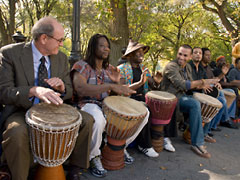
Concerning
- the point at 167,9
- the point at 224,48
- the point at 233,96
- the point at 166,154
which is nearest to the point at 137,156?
the point at 166,154

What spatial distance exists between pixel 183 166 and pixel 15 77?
2.60 metres

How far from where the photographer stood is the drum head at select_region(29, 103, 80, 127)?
2.06 metres

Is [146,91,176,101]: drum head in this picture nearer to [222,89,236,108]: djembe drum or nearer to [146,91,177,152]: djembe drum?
[146,91,177,152]: djembe drum

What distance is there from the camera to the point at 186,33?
23.2 metres

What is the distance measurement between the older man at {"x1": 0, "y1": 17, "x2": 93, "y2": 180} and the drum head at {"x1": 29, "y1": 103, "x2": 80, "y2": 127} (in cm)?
13

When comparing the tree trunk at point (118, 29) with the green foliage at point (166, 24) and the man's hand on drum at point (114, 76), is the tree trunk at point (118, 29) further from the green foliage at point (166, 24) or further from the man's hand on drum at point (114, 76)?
the green foliage at point (166, 24)

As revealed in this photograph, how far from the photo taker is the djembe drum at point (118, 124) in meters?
2.75

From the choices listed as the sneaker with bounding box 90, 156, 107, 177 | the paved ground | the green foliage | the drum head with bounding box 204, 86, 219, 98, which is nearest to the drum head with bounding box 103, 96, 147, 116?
the sneaker with bounding box 90, 156, 107, 177

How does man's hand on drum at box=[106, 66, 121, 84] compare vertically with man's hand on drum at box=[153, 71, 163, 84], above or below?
above

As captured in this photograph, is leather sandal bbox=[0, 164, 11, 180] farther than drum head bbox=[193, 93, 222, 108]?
No

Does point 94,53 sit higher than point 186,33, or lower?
lower

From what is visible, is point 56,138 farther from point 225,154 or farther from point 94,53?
point 225,154

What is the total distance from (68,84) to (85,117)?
21.0 inches

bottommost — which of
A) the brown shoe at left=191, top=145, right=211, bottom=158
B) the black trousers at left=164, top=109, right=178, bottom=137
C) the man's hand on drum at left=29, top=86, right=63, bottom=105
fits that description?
the brown shoe at left=191, top=145, right=211, bottom=158
